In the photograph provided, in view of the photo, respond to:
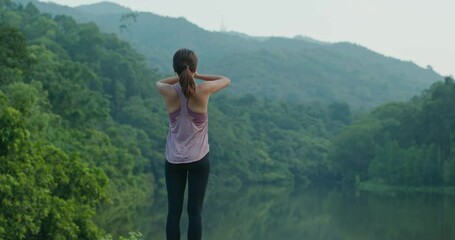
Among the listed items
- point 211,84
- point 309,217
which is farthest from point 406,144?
point 211,84

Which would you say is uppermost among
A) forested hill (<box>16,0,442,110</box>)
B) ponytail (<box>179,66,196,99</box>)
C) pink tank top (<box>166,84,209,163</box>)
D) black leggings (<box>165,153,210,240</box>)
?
ponytail (<box>179,66,196,99</box>)

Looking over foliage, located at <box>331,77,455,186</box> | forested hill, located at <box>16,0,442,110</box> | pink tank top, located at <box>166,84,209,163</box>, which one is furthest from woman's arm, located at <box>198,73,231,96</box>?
forested hill, located at <box>16,0,442,110</box>

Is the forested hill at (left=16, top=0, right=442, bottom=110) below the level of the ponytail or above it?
below

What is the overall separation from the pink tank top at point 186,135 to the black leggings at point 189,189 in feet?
0.17

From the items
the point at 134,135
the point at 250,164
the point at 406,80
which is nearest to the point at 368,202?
the point at 134,135

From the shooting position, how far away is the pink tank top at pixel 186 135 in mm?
4613

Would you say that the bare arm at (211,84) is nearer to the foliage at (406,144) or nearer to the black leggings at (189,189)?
the black leggings at (189,189)

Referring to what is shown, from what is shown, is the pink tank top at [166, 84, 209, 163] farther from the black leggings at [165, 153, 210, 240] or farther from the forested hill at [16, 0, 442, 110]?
the forested hill at [16, 0, 442, 110]

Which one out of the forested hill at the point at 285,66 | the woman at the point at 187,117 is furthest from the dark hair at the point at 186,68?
the forested hill at the point at 285,66

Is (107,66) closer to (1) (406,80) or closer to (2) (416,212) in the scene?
(2) (416,212)

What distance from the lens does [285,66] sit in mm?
147375

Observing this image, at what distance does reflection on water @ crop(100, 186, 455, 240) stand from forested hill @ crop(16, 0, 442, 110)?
63173 mm

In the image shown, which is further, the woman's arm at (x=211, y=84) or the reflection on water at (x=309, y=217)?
the reflection on water at (x=309, y=217)

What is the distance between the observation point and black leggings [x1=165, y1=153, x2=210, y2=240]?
4684 millimetres
